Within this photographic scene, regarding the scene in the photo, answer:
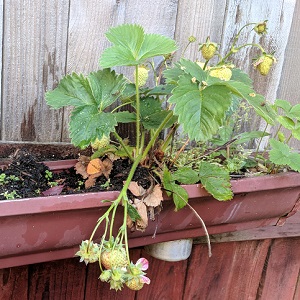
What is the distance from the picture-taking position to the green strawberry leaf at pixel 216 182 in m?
0.87

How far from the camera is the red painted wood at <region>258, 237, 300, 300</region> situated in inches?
52.0

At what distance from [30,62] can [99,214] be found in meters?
0.38

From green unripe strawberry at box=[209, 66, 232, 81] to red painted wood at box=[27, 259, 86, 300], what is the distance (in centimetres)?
55

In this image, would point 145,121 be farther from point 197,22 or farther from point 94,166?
point 197,22

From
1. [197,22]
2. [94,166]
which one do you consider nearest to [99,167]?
[94,166]

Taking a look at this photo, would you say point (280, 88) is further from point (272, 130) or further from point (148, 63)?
point (148, 63)

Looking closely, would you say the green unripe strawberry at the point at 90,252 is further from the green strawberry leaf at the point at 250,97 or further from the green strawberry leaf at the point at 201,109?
the green strawberry leaf at the point at 250,97

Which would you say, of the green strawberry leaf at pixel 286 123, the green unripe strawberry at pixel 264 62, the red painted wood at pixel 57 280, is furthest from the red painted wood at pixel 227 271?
the green unripe strawberry at pixel 264 62

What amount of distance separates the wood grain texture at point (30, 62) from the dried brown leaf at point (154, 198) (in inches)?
12.6

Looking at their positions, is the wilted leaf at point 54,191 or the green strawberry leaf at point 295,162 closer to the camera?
the wilted leaf at point 54,191

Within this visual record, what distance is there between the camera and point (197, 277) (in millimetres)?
1241

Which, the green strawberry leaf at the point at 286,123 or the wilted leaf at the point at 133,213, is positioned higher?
the green strawberry leaf at the point at 286,123

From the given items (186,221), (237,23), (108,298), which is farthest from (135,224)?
(237,23)

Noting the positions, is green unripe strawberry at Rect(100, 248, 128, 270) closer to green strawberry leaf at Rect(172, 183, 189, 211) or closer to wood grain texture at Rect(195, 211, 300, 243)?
green strawberry leaf at Rect(172, 183, 189, 211)
